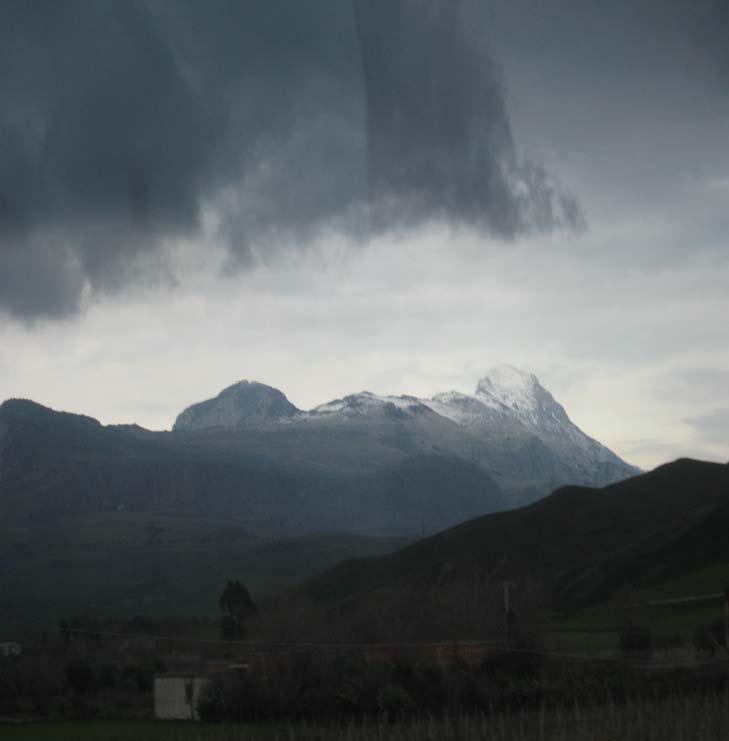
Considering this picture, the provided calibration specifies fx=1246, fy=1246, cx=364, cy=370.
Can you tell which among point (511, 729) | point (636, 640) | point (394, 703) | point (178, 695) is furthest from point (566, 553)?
point (511, 729)

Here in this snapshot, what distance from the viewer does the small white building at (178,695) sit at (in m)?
72.5

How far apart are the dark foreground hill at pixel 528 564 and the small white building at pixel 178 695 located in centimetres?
2685

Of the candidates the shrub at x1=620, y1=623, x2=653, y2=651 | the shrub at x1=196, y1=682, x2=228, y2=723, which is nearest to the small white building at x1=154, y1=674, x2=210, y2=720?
the shrub at x1=196, y1=682, x2=228, y2=723

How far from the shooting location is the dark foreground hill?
107 m

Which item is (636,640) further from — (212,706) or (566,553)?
(566,553)

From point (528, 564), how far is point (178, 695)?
10479 centimetres

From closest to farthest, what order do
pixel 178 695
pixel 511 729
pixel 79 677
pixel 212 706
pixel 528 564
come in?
pixel 511 729, pixel 212 706, pixel 178 695, pixel 79 677, pixel 528 564

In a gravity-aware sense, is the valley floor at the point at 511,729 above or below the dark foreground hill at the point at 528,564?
below

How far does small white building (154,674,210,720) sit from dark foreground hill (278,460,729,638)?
26.8 metres

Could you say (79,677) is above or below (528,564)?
below

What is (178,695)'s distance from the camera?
246 feet

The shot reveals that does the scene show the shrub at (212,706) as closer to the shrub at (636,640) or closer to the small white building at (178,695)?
the small white building at (178,695)

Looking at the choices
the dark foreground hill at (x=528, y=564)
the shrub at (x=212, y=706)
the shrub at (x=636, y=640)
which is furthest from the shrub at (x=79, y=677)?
the shrub at (x=636, y=640)

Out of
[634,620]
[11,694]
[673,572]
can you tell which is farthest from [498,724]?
[673,572]
